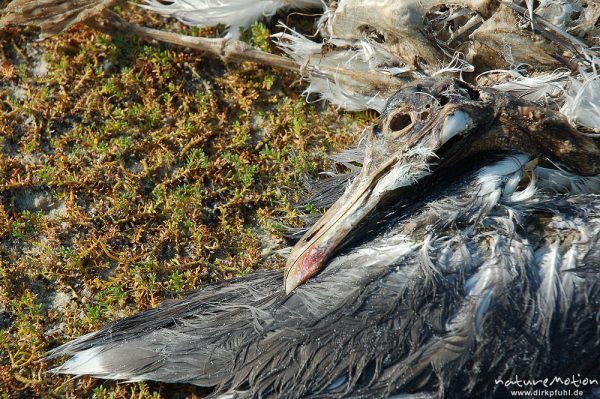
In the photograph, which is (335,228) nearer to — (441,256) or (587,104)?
(441,256)

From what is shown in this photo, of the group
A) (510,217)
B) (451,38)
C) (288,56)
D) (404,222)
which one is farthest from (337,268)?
(288,56)

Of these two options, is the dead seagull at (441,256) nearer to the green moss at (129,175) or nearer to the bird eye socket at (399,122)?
the bird eye socket at (399,122)

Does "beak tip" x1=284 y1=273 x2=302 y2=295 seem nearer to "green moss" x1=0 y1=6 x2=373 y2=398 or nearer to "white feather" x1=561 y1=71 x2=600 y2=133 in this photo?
"green moss" x1=0 y1=6 x2=373 y2=398

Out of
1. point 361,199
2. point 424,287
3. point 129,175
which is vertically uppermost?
point 361,199

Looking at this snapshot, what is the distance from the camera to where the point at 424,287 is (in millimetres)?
2820

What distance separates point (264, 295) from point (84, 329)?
89 centimetres

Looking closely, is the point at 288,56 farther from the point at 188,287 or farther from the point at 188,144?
the point at 188,287

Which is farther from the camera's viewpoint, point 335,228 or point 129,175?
point 129,175

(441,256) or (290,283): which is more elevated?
(441,256)

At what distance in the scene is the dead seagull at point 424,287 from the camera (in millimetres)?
2723

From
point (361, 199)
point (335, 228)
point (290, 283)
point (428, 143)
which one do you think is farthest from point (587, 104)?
point (290, 283)

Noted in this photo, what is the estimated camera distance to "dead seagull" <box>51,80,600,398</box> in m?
2.72

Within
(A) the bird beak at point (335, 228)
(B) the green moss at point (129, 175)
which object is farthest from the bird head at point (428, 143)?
(B) the green moss at point (129, 175)

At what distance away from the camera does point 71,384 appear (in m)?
3.37
